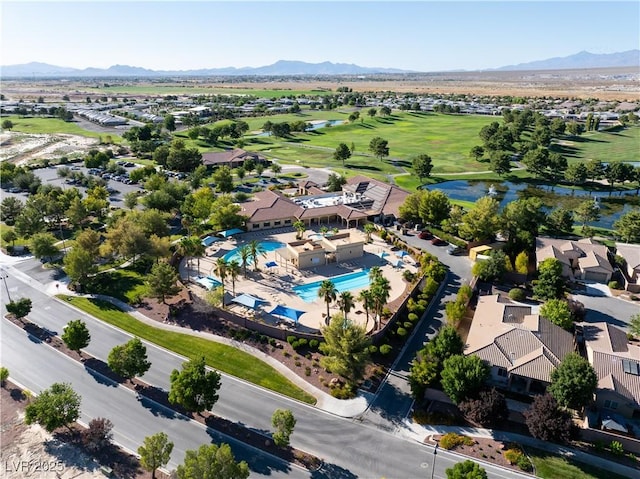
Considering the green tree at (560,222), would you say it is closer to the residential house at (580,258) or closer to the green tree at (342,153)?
the residential house at (580,258)

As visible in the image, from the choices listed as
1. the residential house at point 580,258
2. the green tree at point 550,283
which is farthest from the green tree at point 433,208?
the green tree at point 550,283

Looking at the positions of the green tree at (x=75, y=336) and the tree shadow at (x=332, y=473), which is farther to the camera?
the green tree at (x=75, y=336)

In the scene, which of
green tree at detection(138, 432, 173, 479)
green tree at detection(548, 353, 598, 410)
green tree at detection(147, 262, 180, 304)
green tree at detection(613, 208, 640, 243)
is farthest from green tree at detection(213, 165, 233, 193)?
green tree at detection(548, 353, 598, 410)

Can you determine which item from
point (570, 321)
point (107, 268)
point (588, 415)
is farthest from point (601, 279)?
point (107, 268)

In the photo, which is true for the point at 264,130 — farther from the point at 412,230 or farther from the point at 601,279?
the point at 601,279

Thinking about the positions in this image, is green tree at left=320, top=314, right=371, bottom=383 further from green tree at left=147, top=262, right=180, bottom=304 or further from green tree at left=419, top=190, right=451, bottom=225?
green tree at left=419, top=190, right=451, bottom=225

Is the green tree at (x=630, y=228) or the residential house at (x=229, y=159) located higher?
the residential house at (x=229, y=159)

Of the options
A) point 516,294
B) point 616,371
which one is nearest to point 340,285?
point 516,294
